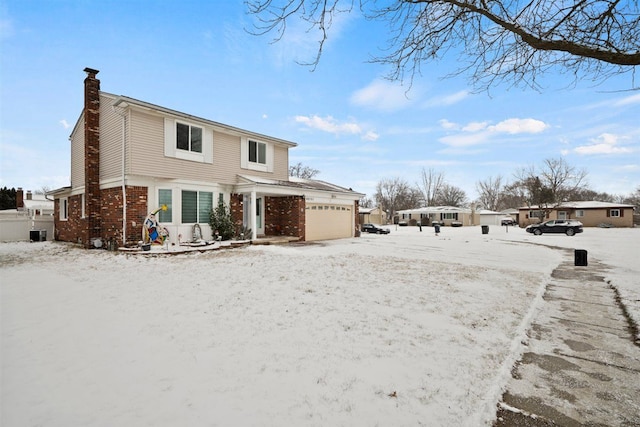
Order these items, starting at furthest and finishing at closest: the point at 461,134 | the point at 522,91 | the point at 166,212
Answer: the point at 461,134 → the point at 166,212 → the point at 522,91

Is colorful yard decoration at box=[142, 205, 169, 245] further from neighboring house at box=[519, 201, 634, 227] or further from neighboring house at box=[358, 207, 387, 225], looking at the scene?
neighboring house at box=[519, 201, 634, 227]

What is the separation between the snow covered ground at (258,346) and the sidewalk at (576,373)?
23 centimetres

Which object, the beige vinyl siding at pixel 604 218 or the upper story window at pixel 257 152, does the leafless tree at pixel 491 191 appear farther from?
the upper story window at pixel 257 152

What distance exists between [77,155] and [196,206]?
26.8 ft

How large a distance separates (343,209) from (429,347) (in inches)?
637

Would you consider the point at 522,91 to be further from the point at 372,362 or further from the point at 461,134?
the point at 461,134

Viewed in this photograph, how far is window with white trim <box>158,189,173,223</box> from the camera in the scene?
505 inches

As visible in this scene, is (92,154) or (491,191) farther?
(491,191)

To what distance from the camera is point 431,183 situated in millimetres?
62219

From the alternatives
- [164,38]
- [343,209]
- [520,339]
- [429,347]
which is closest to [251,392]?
[429,347]

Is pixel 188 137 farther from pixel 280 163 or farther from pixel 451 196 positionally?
pixel 451 196

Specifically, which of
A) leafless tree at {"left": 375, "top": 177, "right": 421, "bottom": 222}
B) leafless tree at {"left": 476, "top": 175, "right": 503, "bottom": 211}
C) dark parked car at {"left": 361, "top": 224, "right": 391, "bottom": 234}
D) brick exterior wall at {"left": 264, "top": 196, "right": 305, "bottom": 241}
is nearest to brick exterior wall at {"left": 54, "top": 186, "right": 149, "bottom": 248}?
brick exterior wall at {"left": 264, "top": 196, "right": 305, "bottom": 241}

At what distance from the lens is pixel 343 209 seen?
2005 centimetres

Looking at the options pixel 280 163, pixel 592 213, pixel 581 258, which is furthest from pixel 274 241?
pixel 592 213
